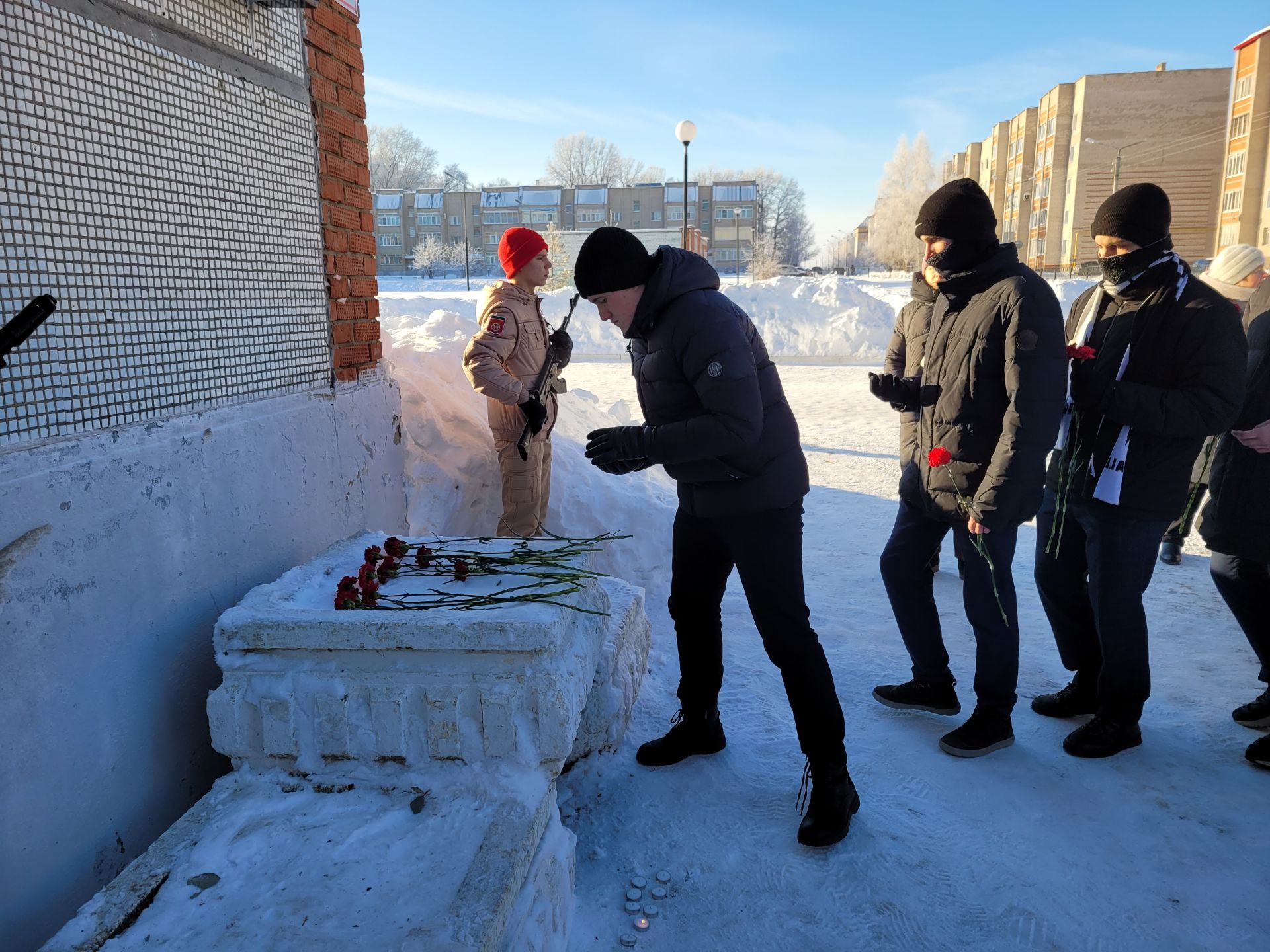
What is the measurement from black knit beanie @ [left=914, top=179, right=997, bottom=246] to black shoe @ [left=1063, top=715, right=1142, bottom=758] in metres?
1.67

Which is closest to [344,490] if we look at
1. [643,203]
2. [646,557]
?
[646,557]

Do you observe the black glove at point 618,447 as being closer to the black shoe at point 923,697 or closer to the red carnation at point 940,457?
the red carnation at point 940,457

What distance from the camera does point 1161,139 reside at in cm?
4181

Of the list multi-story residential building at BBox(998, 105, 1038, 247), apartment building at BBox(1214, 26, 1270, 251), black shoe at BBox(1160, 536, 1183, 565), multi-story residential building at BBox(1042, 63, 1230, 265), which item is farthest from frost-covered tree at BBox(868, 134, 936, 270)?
black shoe at BBox(1160, 536, 1183, 565)

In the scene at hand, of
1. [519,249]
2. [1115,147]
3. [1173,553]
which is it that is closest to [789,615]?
[519,249]

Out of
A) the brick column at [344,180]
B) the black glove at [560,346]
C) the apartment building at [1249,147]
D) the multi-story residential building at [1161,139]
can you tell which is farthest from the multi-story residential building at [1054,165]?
the brick column at [344,180]

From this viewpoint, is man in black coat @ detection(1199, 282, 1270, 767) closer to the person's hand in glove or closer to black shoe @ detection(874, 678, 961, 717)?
black shoe @ detection(874, 678, 961, 717)

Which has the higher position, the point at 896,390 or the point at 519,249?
the point at 519,249

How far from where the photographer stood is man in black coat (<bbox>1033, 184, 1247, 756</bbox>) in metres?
2.54

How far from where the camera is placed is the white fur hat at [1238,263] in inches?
153

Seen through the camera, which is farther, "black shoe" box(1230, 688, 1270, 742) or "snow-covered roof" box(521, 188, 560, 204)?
"snow-covered roof" box(521, 188, 560, 204)

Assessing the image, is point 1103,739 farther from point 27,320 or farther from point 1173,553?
point 27,320

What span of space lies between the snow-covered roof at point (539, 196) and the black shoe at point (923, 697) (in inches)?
2548

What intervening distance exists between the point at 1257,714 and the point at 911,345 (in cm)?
181
